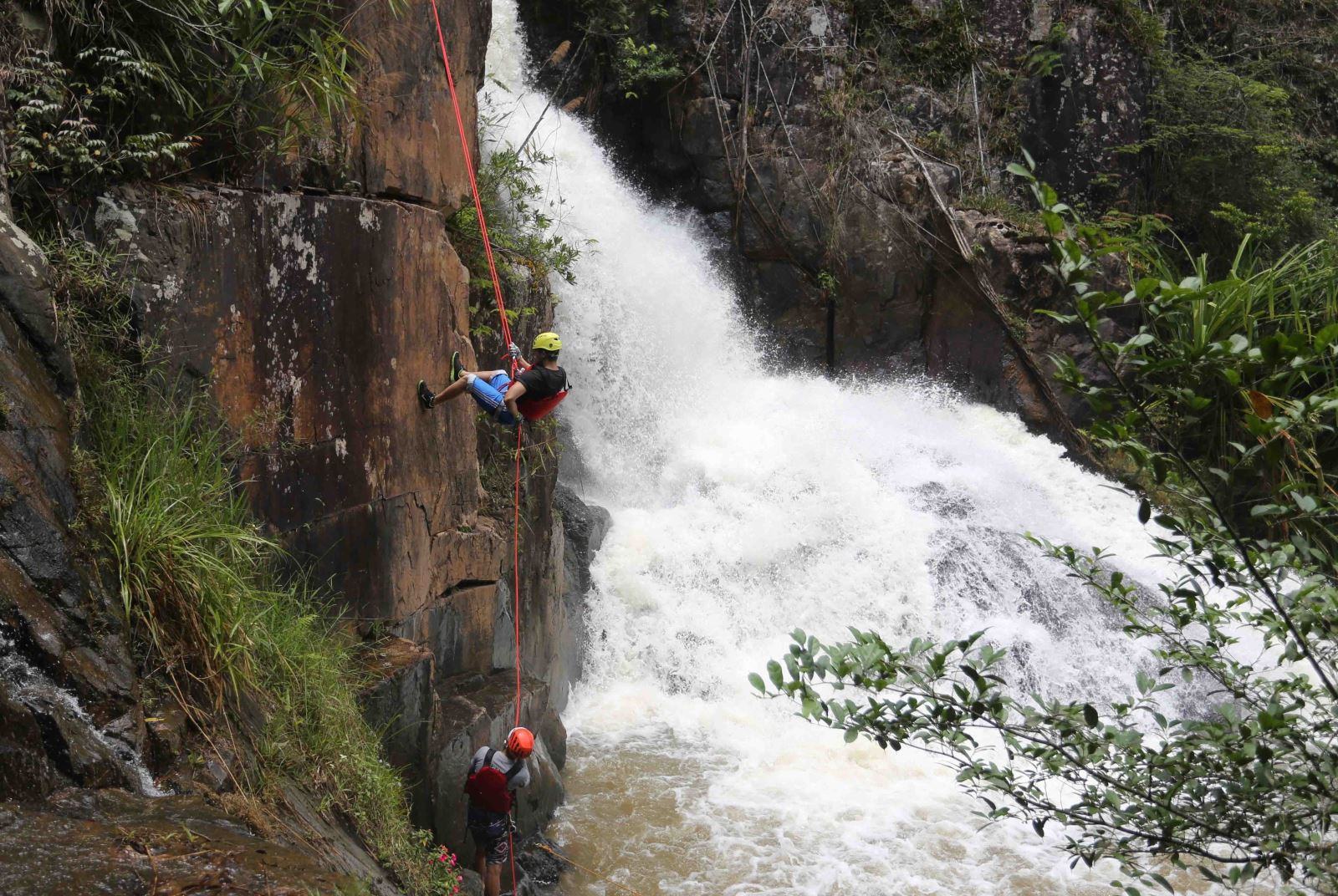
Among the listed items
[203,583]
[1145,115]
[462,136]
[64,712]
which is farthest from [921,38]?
[64,712]

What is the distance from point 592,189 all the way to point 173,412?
7.82 meters

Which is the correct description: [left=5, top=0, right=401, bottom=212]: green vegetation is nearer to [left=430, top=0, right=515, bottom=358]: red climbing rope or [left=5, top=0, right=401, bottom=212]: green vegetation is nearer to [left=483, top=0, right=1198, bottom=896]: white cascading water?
[left=430, top=0, right=515, bottom=358]: red climbing rope

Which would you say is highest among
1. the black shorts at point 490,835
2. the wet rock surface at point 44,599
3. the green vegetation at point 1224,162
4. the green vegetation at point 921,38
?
the green vegetation at point 921,38

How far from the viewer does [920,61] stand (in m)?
12.4

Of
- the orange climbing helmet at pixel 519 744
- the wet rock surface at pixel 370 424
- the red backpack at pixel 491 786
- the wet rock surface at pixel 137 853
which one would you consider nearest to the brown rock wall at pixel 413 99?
the wet rock surface at pixel 370 424

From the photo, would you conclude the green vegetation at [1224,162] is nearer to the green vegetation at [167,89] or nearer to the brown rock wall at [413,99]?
the brown rock wall at [413,99]

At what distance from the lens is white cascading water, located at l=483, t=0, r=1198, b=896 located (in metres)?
6.08

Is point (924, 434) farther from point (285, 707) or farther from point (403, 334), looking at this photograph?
point (285, 707)

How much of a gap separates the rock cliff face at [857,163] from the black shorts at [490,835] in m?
8.10

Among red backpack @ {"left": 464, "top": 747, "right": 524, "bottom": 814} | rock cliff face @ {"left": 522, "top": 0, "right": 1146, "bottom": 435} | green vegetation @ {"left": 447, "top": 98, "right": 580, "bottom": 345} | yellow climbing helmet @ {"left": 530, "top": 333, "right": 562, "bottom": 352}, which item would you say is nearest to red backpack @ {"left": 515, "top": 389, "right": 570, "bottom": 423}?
yellow climbing helmet @ {"left": 530, "top": 333, "right": 562, "bottom": 352}

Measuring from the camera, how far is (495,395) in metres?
5.37

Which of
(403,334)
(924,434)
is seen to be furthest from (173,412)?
(924,434)

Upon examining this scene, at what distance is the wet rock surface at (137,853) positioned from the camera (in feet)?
7.06

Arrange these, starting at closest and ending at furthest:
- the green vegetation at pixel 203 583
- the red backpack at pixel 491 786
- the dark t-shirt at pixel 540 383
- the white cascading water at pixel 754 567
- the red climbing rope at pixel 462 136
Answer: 1. the green vegetation at pixel 203 583
2. the red backpack at pixel 491 786
3. the dark t-shirt at pixel 540 383
4. the red climbing rope at pixel 462 136
5. the white cascading water at pixel 754 567
